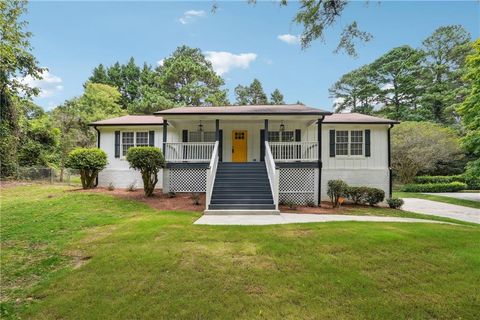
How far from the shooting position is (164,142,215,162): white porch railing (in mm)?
13023

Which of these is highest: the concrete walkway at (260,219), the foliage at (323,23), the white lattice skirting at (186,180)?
the foliage at (323,23)

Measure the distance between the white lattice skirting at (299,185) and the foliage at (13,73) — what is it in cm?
1130

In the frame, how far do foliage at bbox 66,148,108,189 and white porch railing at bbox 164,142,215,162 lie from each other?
11.8 ft

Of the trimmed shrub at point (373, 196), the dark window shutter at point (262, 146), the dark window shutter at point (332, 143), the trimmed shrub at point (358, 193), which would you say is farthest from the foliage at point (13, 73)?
the trimmed shrub at point (373, 196)

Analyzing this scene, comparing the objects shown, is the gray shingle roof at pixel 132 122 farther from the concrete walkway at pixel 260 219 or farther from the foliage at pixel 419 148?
the foliage at pixel 419 148

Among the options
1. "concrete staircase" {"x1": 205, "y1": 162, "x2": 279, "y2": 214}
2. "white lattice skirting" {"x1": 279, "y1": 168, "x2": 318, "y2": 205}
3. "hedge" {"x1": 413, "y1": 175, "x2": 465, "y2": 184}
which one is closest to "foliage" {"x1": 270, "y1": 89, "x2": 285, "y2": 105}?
"hedge" {"x1": 413, "y1": 175, "x2": 465, "y2": 184}

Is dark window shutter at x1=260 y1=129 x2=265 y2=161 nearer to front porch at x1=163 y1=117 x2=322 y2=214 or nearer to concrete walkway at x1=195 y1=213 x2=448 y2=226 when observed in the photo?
front porch at x1=163 y1=117 x2=322 y2=214

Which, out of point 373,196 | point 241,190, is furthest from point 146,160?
point 373,196

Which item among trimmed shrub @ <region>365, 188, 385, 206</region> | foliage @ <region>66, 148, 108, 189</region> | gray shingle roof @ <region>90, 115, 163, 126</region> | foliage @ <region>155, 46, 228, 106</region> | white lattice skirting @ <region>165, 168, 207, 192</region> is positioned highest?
foliage @ <region>155, 46, 228, 106</region>

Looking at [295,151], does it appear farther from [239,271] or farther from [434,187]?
[434,187]

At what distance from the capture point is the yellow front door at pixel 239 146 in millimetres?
15336

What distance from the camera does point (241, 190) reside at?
1134cm

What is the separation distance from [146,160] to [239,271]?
8301mm

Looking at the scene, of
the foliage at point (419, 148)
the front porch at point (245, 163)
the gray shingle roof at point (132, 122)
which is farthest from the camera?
the foliage at point (419, 148)
